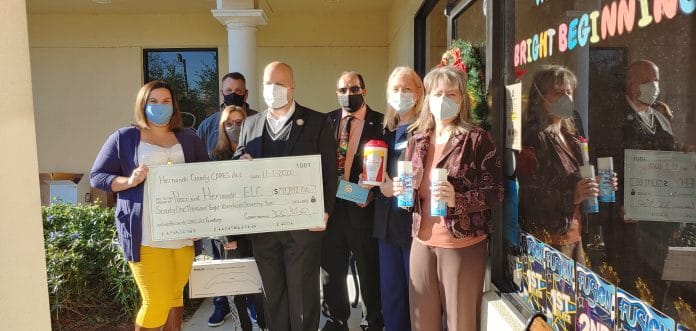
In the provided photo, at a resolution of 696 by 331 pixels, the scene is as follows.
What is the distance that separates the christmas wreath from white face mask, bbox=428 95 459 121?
1.23 ft

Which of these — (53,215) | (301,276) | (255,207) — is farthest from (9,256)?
(53,215)

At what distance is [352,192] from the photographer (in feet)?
9.91

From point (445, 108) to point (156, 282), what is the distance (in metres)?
1.82

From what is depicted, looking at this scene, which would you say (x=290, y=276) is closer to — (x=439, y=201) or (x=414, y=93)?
(x=439, y=201)

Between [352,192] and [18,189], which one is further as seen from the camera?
[352,192]

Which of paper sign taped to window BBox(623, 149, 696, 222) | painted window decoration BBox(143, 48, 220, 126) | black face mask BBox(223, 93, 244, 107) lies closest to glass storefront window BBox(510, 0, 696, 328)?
paper sign taped to window BBox(623, 149, 696, 222)

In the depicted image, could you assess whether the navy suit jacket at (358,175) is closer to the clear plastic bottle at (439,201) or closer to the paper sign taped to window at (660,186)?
the clear plastic bottle at (439,201)

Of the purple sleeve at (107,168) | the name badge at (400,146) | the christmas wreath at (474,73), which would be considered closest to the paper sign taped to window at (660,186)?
the christmas wreath at (474,73)

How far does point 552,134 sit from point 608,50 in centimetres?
58

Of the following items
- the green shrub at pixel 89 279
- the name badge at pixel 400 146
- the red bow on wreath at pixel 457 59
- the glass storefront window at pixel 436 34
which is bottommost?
the green shrub at pixel 89 279

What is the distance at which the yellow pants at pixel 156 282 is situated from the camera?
8.75 ft

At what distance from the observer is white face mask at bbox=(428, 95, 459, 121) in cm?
243

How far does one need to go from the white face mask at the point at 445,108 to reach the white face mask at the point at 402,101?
0.50 meters

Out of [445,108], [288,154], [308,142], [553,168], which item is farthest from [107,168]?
[553,168]
